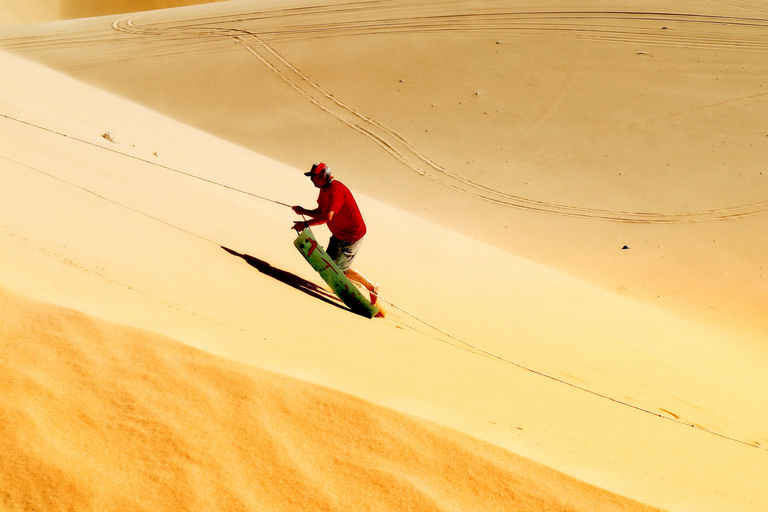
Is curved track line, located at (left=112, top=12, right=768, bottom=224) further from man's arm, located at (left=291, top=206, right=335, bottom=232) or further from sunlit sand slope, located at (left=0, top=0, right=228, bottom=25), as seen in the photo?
sunlit sand slope, located at (left=0, top=0, right=228, bottom=25)

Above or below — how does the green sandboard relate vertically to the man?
below

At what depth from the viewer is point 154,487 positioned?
1778 millimetres

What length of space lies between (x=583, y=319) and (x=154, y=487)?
5.81m

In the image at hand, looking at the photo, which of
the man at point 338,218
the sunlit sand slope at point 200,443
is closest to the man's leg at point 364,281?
the man at point 338,218

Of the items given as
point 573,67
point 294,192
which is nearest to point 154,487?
point 294,192

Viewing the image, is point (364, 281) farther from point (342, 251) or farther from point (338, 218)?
point (338, 218)

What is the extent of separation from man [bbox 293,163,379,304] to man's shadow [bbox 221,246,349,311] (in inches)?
10.8

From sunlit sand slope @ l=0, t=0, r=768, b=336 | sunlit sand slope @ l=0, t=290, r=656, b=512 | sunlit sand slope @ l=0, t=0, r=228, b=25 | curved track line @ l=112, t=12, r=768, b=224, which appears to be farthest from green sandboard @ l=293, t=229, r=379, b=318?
sunlit sand slope @ l=0, t=0, r=228, b=25

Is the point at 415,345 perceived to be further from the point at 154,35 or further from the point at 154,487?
the point at 154,35

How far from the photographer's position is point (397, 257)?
748 centimetres

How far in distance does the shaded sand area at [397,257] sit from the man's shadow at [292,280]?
1.8 inches

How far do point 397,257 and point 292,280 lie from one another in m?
2.73

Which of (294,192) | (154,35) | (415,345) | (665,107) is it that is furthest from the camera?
(154,35)

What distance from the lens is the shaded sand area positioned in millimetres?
2172
